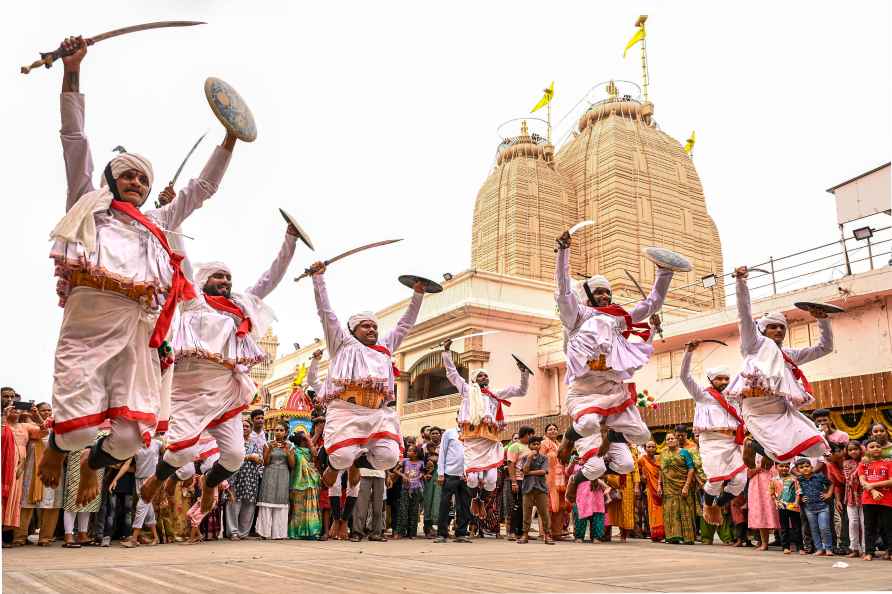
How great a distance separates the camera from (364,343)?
8.01 meters

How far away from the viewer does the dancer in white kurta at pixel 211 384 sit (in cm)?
570

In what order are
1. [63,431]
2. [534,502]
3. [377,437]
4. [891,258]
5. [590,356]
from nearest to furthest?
1. [63,431]
2. [590,356]
3. [377,437]
4. [534,502]
5. [891,258]

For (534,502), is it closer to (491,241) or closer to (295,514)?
(295,514)

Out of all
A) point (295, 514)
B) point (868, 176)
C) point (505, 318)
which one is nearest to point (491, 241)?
point (505, 318)

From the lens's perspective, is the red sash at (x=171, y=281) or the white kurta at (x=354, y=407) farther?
the white kurta at (x=354, y=407)

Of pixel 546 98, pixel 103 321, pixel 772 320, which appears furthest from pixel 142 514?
pixel 546 98

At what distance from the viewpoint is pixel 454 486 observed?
35.2 ft

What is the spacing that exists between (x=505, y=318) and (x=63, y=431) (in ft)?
69.6

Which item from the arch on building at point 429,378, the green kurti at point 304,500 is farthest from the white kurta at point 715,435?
the arch on building at point 429,378

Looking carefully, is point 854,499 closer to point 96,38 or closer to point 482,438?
point 482,438

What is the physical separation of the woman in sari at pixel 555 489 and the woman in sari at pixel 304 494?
3387 mm

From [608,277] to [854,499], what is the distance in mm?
21278

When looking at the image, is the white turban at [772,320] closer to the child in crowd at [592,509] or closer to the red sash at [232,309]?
the child in crowd at [592,509]

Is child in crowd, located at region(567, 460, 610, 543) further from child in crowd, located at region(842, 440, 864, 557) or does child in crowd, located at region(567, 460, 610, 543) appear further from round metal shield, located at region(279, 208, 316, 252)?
round metal shield, located at region(279, 208, 316, 252)
